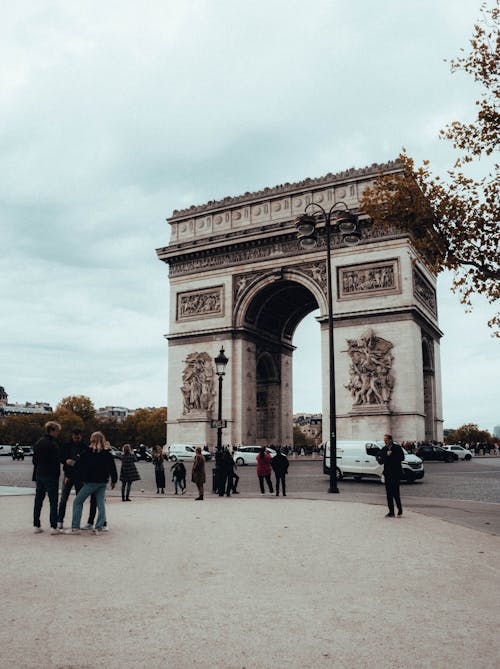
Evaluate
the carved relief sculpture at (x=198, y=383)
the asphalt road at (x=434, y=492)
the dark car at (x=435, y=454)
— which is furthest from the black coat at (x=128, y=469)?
the carved relief sculpture at (x=198, y=383)

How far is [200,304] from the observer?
1752 inches

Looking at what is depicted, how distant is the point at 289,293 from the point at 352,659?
1640 inches

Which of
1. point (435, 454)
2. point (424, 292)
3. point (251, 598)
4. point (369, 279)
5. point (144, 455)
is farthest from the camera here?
point (144, 455)

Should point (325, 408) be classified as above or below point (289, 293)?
below

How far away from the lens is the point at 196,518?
11344mm

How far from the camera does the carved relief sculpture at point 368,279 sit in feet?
124

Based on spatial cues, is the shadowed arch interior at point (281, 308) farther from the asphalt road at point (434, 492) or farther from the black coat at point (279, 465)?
the black coat at point (279, 465)

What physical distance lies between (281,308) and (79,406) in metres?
79.2

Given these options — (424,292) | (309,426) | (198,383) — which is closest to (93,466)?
(198,383)

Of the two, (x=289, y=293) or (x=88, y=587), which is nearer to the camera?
(x=88, y=587)

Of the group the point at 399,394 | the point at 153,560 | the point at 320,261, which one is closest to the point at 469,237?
the point at 153,560

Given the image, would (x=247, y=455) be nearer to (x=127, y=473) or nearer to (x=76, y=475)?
(x=127, y=473)

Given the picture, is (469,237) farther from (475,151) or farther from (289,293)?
(289,293)

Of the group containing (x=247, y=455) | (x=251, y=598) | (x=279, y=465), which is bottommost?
(x=251, y=598)
